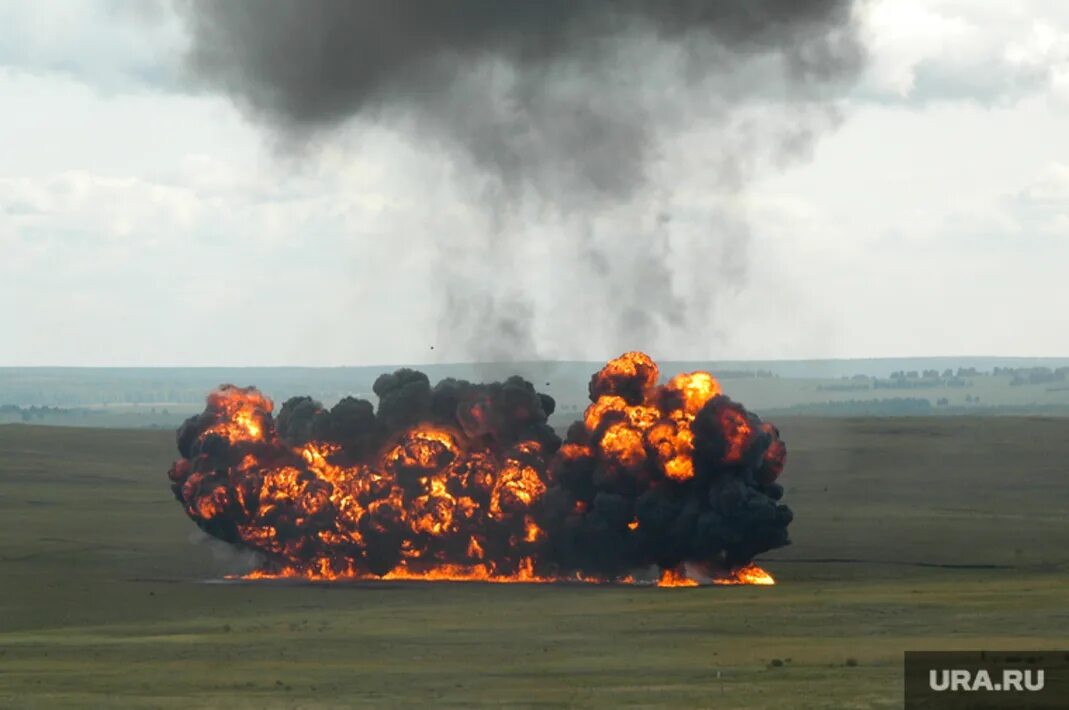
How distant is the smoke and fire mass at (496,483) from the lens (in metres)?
156

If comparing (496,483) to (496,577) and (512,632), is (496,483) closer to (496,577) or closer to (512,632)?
(496,577)

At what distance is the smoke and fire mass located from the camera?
15588cm

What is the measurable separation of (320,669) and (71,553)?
93.3 m

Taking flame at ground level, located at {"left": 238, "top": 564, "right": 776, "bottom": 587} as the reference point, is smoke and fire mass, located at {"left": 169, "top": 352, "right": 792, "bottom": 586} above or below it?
above

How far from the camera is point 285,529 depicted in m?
167

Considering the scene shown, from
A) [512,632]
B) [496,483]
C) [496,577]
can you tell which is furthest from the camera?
[496,577]

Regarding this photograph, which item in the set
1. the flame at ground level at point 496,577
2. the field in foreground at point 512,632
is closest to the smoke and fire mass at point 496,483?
the flame at ground level at point 496,577

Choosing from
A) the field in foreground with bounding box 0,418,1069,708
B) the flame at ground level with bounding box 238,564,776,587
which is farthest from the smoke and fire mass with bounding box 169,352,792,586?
the field in foreground with bounding box 0,418,1069,708

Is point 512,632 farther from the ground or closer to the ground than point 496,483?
closer to the ground

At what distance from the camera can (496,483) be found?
161375 millimetres

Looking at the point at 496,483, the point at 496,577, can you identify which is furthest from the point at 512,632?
the point at 496,577

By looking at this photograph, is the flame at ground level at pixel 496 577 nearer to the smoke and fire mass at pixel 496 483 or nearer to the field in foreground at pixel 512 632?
the smoke and fire mass at pixel 496 483

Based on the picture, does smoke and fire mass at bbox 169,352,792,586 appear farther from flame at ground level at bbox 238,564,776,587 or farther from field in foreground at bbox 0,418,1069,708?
field in foreground at bbox 0,418,1069,708

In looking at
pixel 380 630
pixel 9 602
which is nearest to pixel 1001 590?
pixel 380 630
